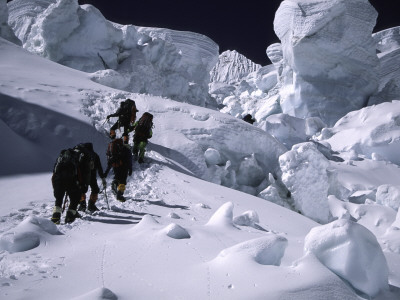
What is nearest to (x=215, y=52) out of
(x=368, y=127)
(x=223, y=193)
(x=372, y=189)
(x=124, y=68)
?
(x=124, y=68)

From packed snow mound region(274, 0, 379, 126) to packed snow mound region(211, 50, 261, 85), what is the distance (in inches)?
1466

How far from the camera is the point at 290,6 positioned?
2388 centimetres

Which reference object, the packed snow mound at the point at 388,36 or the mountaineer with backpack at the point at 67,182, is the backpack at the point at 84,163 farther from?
the packed snow mound at the point at 388,36

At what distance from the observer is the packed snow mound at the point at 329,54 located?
75.5 ft

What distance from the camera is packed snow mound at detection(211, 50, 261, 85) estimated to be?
6328 centimetres

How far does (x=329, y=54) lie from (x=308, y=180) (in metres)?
17.7

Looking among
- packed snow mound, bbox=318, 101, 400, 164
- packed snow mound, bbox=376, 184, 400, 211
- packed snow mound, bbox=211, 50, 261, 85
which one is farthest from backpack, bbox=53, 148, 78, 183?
packed snow mound, bbox=211, 50, 261, 85

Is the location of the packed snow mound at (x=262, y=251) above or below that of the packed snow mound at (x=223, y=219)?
above

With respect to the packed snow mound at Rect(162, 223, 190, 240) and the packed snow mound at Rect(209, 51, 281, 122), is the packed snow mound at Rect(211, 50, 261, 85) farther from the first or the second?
the packed snow mound at Rect(162, 223, 190, 240)

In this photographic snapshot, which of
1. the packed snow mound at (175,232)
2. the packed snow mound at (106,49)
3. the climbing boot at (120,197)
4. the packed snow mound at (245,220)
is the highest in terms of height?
the packed snow mound at (106,49)

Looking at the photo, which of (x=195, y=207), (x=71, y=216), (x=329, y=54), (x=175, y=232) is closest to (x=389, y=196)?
(x=195, y=207)

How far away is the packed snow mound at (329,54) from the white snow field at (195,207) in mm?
6121

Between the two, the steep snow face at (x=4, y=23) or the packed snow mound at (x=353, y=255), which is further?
the steep snow face at (x=4, y=23)

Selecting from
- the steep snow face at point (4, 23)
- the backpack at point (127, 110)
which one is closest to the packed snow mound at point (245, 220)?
the backpack at point (127, 110)
